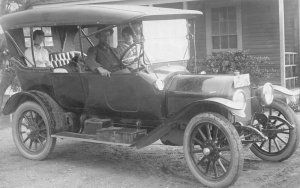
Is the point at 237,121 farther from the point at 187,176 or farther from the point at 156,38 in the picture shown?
the point at 156,38

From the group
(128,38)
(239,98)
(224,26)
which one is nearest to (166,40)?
(128,38)

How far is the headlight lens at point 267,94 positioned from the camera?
18.6 ft

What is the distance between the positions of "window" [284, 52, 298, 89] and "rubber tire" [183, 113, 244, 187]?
7784 millimetres

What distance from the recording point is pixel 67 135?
6.30 metres

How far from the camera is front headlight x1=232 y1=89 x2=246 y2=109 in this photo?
5253 millimetres

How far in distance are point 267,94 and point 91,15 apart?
7.85ft

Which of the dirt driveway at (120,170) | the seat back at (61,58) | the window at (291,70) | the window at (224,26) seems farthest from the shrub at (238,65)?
the seat back at (61,58)

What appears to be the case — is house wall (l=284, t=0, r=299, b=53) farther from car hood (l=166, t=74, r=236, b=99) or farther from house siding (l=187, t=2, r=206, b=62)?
car hood (l=166, t=74, r=236, b=99)

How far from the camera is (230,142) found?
4926 millimetres

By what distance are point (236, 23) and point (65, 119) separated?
8524mm

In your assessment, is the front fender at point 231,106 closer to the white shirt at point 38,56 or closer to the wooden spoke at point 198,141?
the wooden spoke at point 198,141

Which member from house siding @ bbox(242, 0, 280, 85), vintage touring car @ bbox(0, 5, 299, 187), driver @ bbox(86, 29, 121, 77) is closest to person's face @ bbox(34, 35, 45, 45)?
vintage touring car @ bbox(0, 5, 299, 187)

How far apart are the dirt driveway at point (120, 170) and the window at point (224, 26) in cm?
740

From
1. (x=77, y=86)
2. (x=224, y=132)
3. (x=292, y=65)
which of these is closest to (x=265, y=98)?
(x=224, y=132)
